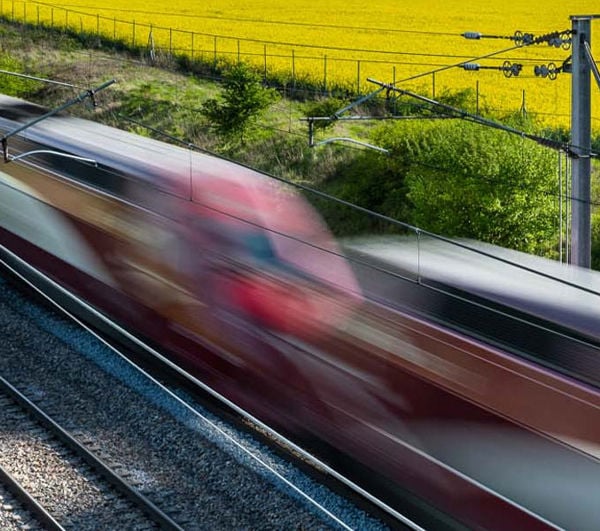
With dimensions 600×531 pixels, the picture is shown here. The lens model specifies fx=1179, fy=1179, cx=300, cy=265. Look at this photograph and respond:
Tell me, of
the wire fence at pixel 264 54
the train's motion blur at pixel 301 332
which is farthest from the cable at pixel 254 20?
the train's motion blur at pixel 301 332

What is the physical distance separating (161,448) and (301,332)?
2115 mm

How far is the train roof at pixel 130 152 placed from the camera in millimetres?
15015

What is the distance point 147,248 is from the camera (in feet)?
46.4

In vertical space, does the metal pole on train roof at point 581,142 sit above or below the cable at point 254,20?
below

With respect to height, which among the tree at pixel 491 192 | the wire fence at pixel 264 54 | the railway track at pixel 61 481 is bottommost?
the railway track at pixel 61 481

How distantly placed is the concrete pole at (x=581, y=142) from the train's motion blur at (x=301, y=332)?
3.54 metres

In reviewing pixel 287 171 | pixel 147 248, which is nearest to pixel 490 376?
pixel 147 248

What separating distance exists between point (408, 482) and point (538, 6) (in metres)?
40.7

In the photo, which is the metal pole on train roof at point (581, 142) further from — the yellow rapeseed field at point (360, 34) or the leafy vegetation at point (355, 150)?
the yellow rapeseed field at point (360, 34)

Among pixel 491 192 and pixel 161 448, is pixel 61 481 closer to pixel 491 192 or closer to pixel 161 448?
pixel 161 448

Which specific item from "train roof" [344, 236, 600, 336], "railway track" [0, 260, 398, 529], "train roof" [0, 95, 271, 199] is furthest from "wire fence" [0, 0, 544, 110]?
"train roof" [344, 236, 600, 336]

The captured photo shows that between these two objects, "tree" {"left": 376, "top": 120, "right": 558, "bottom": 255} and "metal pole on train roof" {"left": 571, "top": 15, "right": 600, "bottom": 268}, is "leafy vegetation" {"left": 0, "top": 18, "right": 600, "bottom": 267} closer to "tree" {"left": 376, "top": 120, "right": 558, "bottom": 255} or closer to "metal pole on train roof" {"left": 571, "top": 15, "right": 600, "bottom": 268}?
"tree" {"left": 376, "top": 120, "right": 558, "bottom": 255}

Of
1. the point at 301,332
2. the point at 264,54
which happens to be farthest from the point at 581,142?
the point at 264,54

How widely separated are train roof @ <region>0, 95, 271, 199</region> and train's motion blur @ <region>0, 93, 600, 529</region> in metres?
0.05
